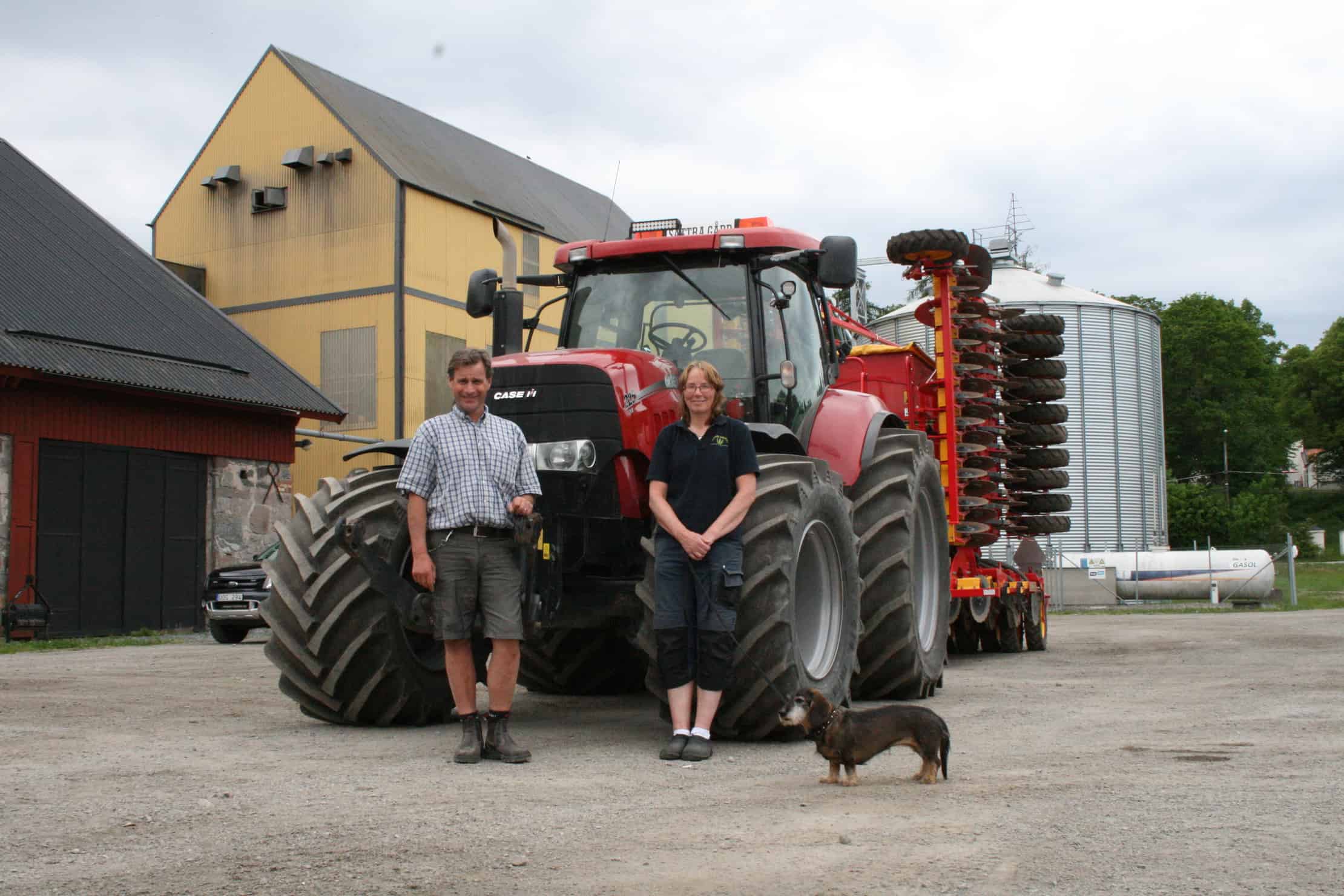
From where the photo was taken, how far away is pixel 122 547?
→ 68.8ft

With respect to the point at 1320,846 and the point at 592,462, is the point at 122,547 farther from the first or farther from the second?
the point at 1320,846

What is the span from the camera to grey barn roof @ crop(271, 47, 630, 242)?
30.4 meters

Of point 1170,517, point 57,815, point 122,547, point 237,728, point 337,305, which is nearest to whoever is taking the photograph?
point 57,815

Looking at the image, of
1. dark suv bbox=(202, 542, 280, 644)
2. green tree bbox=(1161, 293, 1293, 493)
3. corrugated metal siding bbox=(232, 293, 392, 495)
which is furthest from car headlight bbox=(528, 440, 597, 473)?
green tree bbox=(1161, 293, 1293, 493)

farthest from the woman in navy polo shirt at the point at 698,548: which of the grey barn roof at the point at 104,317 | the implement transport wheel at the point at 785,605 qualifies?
the grey barn roof at the point at 104,317

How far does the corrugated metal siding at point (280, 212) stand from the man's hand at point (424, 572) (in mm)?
23978

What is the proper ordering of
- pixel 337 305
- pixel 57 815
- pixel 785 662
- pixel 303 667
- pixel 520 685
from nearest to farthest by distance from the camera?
pixel 57 815, pixel 785 662, pixel 303 667, pixel 520 685, pixel 337 305

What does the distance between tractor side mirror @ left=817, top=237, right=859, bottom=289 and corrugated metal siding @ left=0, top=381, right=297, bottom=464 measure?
582 inches

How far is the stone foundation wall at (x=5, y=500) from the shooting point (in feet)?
62.3

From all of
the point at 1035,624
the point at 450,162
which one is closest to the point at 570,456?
the point at 1035,624

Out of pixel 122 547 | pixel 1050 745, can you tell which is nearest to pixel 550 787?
pixel 1050 745

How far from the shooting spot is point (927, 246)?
12.2 meters

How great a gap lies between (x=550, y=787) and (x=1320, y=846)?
2.64 metres

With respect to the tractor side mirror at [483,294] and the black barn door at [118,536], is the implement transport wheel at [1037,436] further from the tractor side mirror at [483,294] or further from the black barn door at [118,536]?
the black barn door at [118,536]
